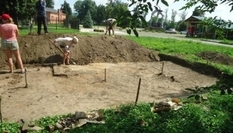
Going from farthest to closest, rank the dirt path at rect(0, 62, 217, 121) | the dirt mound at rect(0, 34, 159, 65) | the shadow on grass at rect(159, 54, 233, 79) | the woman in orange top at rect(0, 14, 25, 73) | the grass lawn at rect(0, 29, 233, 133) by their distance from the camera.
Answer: the dirt mound at rect(0, 34, 159, 65)
the shadow on grass at rect(159, 54, 233, 79)
the woman in orange top at rect(0, 14, 25, 73)
the dirt path at rect(0, 62, 217, 121)
the grass lawn at rect(0, 29, 233, 133)

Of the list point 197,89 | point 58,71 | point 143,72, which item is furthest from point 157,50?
point 197,89

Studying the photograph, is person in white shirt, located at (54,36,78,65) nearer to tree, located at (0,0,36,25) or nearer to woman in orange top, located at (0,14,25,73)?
woman in orange top, located at (0,14,25,73)

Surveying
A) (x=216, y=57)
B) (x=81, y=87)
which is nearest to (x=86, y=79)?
(x=81, y=87)

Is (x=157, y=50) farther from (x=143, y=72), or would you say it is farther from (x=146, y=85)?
(x=146, y=85)

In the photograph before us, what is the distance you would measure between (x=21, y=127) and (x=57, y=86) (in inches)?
103

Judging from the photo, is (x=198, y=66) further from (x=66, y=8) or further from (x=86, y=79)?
(x=66, y=8)

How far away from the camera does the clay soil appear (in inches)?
213

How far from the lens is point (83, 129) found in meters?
4.09

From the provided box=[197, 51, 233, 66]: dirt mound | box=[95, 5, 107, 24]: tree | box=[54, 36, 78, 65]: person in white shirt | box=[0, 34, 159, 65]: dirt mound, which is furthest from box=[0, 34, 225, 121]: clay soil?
box=[95, 5, 107, 24]: tree

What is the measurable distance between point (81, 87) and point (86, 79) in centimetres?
81

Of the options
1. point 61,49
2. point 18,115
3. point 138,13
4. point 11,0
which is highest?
point 11,0

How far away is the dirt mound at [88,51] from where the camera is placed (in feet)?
31.4

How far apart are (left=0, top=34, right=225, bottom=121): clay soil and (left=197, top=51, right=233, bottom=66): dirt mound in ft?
5.87

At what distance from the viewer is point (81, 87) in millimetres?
6695
